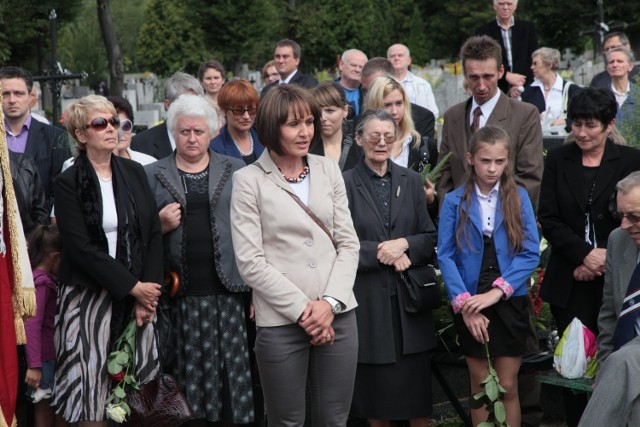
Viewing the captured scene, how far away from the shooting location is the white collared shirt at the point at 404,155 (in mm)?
6992

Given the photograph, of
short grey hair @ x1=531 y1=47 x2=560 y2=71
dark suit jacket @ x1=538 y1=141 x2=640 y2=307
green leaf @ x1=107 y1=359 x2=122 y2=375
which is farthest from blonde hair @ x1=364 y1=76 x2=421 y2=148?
short grey hair @ x1=531 y1=47 x2=560 y2=71

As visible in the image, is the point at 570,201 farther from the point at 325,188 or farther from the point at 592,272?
the point at 325,188

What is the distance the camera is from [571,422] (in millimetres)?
6215

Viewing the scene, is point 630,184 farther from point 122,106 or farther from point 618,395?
point 122,106

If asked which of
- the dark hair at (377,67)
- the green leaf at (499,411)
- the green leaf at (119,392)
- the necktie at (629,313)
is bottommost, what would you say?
the green leaf at (499,411)

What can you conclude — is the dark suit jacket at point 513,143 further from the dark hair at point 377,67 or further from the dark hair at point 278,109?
the dark hair at point 377,67

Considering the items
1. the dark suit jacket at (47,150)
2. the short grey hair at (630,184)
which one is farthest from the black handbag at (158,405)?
the short grey hair at (630,184)

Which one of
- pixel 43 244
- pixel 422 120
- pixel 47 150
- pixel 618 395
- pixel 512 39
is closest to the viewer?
pixel 618 395

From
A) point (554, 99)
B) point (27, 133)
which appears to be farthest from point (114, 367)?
point (554, 99)

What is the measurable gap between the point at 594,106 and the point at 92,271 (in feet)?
9.81

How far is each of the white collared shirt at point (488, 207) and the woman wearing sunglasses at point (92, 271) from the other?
1874mm

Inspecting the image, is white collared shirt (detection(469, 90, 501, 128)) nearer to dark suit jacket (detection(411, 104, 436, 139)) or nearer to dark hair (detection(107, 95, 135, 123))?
dark suit jacket (detection(411, 104, 436, 139))

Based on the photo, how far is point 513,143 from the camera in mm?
6695

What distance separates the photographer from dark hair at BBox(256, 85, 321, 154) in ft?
17.4
